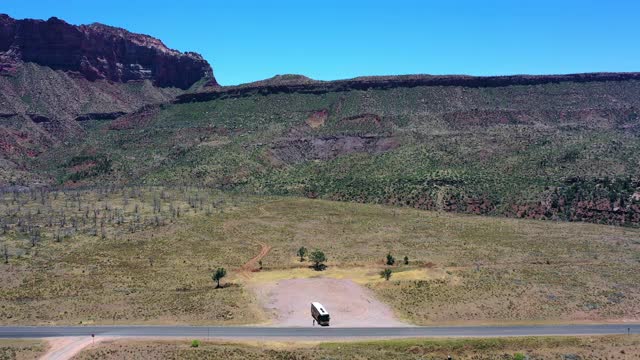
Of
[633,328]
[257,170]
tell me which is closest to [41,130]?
[257,170]

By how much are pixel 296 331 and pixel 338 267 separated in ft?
78.7

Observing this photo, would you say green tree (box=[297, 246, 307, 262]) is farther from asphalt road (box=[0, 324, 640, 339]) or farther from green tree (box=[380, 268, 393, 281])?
asphalt road (box=[0, 324, 640, 339])

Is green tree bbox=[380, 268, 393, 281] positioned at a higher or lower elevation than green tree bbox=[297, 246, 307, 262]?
lower

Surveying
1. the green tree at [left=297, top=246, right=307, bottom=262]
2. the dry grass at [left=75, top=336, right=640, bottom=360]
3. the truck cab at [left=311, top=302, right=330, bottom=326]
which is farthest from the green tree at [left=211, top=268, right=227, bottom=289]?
the dry grass at [left=75, top=336, right=640, bottom=360]

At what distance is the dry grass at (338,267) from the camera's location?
5519 cm

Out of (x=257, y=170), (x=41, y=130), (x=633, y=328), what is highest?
(x=41, y=130)

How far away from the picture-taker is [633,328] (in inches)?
2014

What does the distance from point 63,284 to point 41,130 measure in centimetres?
13717

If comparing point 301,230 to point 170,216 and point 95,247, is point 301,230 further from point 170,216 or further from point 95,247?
point 95,247

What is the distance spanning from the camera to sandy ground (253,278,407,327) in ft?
172

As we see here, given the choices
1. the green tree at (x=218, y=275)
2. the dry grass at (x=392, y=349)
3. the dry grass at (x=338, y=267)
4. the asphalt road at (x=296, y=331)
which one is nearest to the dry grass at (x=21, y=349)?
the asphalt road at (x=296, y=331)

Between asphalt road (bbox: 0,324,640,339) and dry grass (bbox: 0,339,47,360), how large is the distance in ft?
4.83

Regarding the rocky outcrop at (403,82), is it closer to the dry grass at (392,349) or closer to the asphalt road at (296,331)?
the asphalt road at (296,331)

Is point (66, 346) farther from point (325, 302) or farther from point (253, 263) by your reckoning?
point (253, 263)
